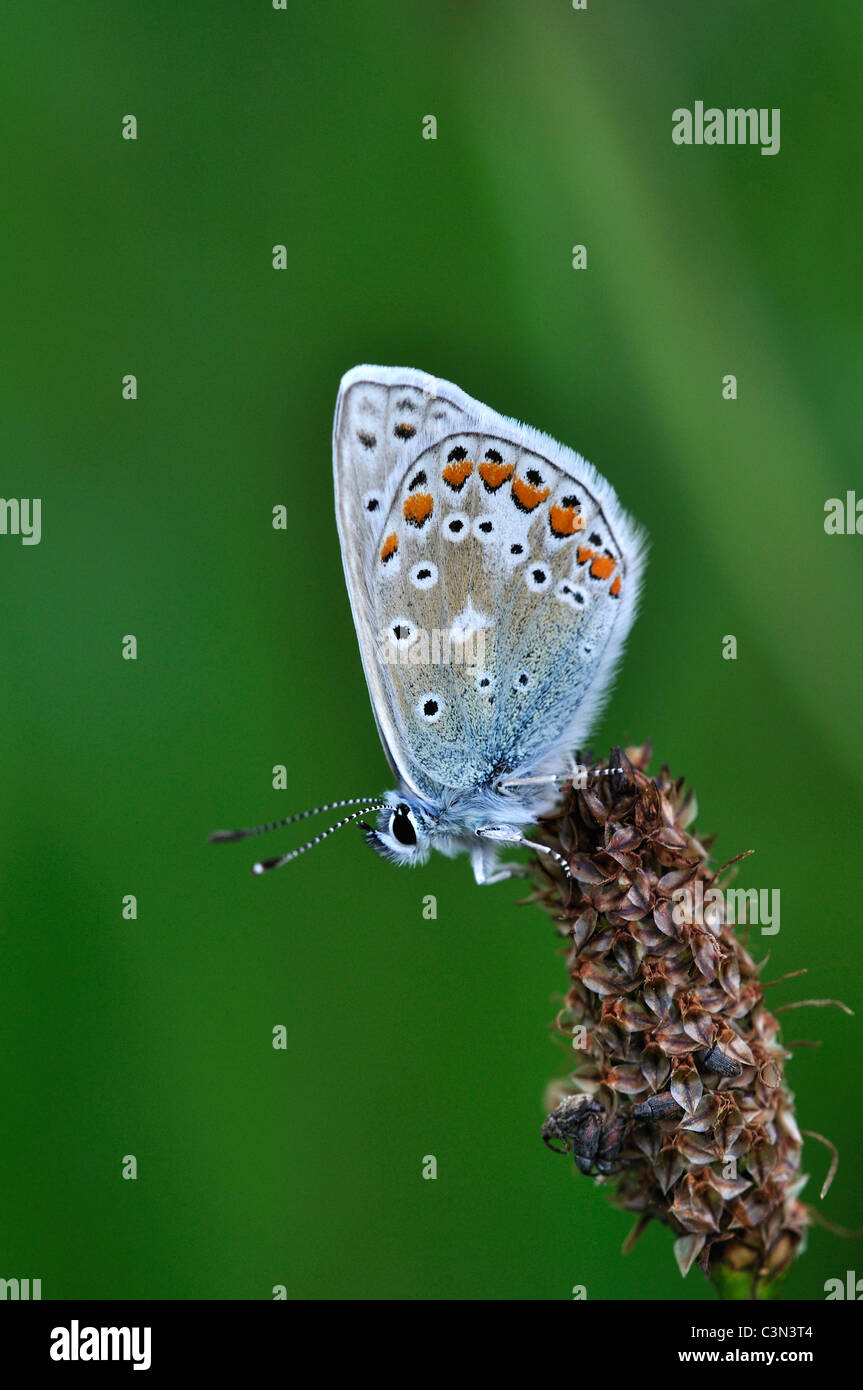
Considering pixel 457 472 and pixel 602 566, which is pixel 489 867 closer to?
pixel 602 566

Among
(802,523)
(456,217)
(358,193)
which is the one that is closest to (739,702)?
(802,523)

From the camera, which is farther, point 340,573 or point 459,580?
point 340,573

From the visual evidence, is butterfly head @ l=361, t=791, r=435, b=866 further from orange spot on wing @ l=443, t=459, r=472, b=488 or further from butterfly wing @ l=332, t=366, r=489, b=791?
orange spot on wing @ l=443, t=459, r=472, b=488

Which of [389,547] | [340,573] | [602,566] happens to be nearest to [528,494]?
[602,566]

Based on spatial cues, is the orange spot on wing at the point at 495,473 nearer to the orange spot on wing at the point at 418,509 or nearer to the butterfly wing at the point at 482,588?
the butterfly wing at the point at 482,588

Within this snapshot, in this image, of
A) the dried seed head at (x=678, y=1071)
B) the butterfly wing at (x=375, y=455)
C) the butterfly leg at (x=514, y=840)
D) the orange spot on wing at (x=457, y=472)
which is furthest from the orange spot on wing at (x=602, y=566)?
the dried seed head at (x=678, y=1071)

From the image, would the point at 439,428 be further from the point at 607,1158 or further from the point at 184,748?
the point at 607,1158

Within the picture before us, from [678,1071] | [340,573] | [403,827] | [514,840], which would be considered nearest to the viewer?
[678,1071]

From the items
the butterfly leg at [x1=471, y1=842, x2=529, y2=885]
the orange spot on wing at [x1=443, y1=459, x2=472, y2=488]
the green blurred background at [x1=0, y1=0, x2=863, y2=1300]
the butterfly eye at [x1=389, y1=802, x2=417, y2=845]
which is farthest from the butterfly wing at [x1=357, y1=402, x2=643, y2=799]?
the green blurred background at [x1=0, y1=0, x2=863, y2=1300]
